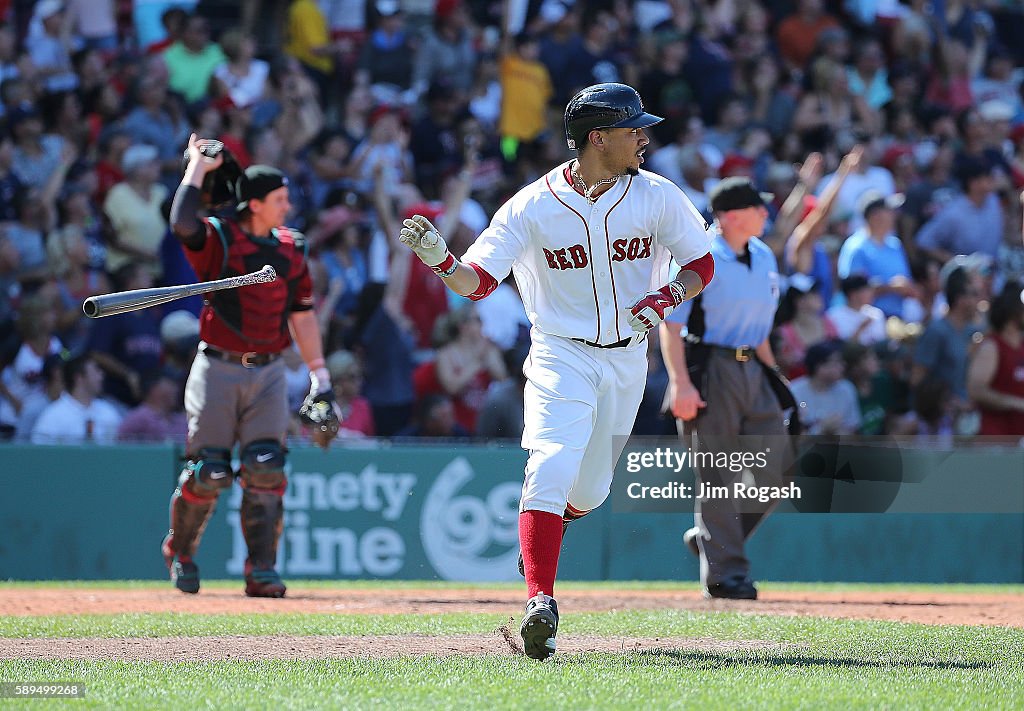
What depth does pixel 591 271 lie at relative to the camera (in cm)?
643

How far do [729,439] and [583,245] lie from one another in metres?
2.77

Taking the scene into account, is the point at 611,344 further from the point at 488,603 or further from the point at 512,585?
the point at 512,585

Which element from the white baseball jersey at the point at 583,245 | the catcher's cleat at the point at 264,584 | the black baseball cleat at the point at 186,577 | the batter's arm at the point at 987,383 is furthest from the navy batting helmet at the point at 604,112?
the batter's arm at the point at 987,383

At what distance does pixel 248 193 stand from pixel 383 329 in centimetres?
411

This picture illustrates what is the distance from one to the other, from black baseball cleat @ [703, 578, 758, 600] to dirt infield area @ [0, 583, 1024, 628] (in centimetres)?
10

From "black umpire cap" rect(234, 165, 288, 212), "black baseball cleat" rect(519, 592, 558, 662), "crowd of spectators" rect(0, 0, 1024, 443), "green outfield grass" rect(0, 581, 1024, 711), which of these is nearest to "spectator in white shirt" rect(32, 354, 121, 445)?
"crowd of spectators" rect(0, 0, 1024, 443)

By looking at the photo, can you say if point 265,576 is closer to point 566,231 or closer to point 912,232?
point 566,231

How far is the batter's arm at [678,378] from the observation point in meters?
8.57

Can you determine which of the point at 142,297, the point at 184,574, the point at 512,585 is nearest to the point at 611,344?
the point at 142,297

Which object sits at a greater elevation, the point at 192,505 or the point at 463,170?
the point at 463,170

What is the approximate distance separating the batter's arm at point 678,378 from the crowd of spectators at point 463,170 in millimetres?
3486

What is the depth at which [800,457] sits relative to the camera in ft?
37.2

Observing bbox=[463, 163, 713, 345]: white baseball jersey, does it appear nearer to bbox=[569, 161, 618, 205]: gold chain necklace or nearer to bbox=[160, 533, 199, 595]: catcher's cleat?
bbox=[569, 161, 618, 205]: gold chain necklace

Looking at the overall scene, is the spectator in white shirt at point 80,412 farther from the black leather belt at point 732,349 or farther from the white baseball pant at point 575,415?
the white baseball pant at point 575,415
